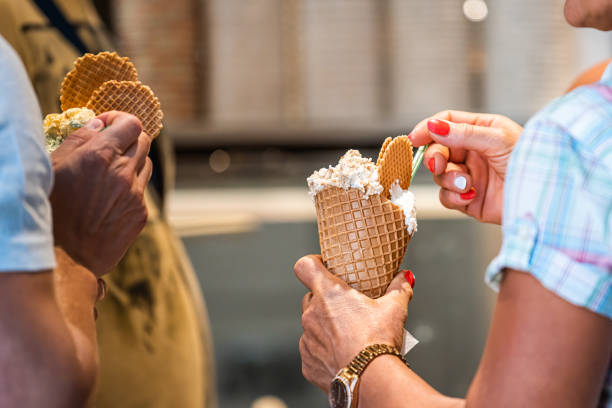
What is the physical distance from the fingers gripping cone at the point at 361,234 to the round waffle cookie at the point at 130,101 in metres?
0.23

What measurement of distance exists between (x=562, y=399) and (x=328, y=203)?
0.37 metres

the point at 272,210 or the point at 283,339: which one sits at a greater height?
the point at 272,210

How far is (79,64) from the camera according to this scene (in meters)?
0.74

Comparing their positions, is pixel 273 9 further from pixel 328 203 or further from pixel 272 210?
pixel 328 203

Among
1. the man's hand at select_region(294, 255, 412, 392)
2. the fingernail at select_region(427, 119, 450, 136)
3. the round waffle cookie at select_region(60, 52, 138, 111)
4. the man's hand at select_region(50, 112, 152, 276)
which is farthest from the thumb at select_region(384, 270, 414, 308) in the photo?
the round waffle cookie at select_region(60, 52, 138, 111)

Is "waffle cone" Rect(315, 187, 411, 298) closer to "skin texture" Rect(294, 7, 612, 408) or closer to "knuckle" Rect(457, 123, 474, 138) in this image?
"skin texture" Rect(294, 7, 612, 408)

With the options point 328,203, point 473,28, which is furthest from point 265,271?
point 328,203

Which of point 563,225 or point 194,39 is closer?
point 563,225

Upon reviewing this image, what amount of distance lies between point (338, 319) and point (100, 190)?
1.06ft

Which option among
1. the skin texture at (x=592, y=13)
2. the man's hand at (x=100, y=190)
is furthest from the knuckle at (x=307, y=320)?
the skin texture at (x=592, y=13)

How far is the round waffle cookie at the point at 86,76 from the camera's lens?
2.43ft

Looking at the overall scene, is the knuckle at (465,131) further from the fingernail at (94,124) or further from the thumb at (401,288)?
the fingernail at (94,124)

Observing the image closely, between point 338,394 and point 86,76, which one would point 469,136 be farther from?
point 86,76

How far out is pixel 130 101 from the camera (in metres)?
0.75
